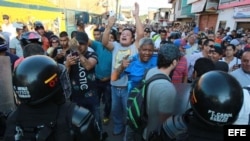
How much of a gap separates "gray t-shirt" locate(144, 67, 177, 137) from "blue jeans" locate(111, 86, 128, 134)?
6.47ft

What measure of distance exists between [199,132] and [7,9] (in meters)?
10.1

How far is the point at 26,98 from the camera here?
1.53 metres

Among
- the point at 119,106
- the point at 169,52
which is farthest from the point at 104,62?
the point at 169,52

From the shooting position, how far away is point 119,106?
430cm

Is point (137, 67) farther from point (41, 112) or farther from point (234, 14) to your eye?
point (234, 14)

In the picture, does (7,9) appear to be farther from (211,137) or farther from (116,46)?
(211,137)

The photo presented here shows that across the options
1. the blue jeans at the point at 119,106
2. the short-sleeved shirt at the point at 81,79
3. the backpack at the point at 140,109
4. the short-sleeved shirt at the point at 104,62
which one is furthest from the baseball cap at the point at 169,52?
the short-sleeved shirt at the point at 104,62

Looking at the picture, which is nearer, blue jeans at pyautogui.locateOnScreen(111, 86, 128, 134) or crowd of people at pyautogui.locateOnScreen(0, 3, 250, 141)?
crowd of people at pyautogui.locateOnScreen(0, 3, 250, 141)

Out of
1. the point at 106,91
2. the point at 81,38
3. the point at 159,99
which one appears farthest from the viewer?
the point at 106,91

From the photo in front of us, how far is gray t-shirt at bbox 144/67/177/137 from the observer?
2.05 m

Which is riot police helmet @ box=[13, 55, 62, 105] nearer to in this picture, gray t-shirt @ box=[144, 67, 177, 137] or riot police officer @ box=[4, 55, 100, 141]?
riot police officer @ box=[4, 55, 100, 141]

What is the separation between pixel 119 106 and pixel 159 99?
90.5 inches

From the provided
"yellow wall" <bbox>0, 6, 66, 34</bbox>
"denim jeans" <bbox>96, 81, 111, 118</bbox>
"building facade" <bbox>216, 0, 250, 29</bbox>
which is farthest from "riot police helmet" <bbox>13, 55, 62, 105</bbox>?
"building facade" <bbox>216, 0, 250, 29</bbox>

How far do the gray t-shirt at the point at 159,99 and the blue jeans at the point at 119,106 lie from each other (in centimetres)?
197
